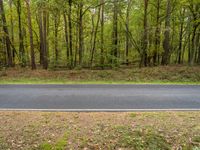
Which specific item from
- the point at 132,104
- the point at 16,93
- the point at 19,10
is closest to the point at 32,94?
the point at 16,93

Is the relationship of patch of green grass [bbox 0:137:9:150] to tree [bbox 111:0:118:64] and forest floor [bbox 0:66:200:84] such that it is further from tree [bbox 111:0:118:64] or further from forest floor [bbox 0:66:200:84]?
tree [bbox 111:0:118:64]

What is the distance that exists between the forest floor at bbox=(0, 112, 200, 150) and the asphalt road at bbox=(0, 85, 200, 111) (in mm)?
884

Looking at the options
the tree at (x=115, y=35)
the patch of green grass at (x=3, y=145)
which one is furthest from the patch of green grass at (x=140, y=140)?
the tree at (x=115, y=35)

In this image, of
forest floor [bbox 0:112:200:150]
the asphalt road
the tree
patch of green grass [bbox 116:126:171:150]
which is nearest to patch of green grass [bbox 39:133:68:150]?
forest floor [bbox 0:112:200:150]

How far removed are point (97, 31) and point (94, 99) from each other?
15.4 metres

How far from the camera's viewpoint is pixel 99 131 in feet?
19.4

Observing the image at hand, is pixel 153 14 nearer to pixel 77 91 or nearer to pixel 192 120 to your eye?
pixel 77 91

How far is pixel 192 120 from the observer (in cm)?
664

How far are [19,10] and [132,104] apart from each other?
1905 cm

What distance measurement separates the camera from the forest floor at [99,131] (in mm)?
5473

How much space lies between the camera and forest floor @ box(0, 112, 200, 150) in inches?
215

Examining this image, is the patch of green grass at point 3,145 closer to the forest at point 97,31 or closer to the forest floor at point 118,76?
the forest floor at point 118,76

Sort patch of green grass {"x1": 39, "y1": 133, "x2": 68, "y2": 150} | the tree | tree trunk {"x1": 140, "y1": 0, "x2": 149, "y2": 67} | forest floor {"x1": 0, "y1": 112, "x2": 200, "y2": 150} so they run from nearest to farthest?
patch of green grass {"x1": 39, "y1": 133, "x2": 68, "y2": 150} → forest floor {"x1": 0, "y1": 112, "x2": 200, "y2": 150} → tree trunk {"x1": 140, "y1": 0, "x2": 149, "y2": 67} → the tree

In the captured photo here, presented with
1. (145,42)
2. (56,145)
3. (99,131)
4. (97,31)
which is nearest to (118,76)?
(145,42)
